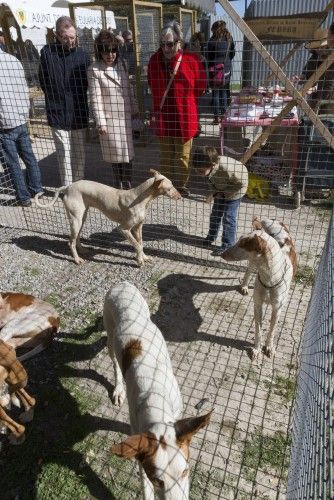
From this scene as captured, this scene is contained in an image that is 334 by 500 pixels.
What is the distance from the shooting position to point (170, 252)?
216 inches

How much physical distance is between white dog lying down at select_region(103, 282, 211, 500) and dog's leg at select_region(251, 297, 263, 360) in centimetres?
110

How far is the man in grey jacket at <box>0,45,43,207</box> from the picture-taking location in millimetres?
6020

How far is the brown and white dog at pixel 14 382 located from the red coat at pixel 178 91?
4.24m

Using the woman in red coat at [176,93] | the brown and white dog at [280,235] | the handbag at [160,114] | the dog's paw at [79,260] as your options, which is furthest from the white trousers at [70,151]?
the brown and white dog at [280,235]

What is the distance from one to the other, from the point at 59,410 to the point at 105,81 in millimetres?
4519

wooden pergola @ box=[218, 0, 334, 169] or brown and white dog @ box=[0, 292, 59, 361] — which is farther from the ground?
wooden pergola @ box=[218, 0, 334, 169]

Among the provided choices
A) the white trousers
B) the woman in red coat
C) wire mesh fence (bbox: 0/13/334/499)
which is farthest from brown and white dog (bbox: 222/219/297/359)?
the white trousers

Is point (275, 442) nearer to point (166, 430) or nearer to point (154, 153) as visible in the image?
point (166, 430)

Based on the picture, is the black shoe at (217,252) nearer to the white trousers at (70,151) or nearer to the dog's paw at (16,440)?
→ the white trousers at (70,151)

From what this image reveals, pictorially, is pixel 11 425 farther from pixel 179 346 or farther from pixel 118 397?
pixel 179 346

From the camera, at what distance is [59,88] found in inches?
237

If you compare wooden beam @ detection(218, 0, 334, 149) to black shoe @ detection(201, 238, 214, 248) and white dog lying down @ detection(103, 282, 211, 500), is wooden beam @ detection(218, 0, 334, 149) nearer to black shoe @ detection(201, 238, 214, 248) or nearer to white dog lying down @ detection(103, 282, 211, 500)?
black shoe @ detection(201, 238, 214, 248)

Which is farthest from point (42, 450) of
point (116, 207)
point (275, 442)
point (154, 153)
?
point (154, 153)

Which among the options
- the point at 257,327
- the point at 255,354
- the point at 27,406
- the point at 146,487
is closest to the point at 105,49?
the point at 257,327
